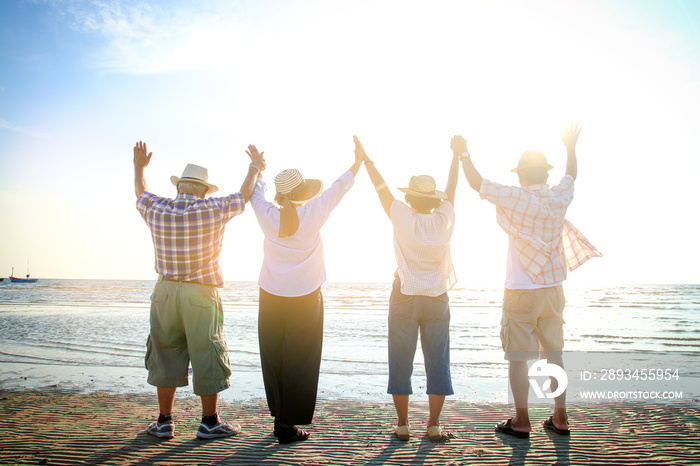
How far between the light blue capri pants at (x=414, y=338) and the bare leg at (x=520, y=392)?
543 millimetres

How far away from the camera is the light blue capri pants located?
346cm

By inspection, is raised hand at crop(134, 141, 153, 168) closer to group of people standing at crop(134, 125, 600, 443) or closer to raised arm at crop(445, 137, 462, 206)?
group of people standing at crop(134, 125, 600, 443)

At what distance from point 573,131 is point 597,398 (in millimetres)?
3248

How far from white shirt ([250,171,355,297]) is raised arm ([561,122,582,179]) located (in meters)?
2.22

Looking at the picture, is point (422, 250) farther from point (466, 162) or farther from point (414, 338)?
point (466, 162)

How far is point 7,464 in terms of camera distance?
2857mm

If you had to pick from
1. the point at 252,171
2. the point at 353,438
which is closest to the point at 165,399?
the point at 353,438

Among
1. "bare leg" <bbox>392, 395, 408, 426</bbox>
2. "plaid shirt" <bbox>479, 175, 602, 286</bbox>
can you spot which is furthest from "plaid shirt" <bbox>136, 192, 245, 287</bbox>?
"plaid shirt" <bbox>479, 175, 602, 286</bbox>

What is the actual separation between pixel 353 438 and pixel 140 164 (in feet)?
10.0

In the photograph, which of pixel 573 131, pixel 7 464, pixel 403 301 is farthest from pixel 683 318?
pixel 7 464

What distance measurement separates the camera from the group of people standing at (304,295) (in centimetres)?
341

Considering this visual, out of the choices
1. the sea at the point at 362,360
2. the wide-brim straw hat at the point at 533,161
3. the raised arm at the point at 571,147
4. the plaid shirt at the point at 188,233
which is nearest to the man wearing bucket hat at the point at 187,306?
the plaid shirt at the point at 188,233

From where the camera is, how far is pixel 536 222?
139 inches

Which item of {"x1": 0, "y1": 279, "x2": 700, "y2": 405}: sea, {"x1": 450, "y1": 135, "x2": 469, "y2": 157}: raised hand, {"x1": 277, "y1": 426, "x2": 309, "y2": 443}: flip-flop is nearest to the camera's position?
{"x1": 277, "y1": 426, "x2": 309, "y2": 443}: flip-flop
